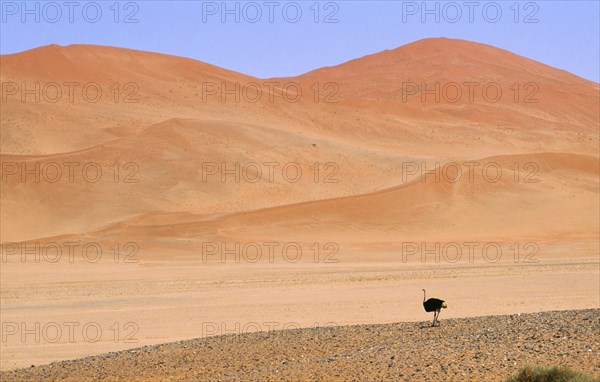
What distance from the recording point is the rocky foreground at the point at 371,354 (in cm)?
996

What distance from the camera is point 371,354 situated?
10.9m

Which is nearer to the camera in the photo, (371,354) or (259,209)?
(371,354)

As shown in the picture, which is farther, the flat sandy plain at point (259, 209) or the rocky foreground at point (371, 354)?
the flat sandy plain at point (259, 209)

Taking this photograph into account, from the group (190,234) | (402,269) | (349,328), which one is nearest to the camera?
(349,328)

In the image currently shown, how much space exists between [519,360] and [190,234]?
29.9 meters

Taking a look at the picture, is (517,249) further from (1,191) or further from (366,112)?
(366,112)

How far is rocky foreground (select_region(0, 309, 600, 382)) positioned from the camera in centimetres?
996

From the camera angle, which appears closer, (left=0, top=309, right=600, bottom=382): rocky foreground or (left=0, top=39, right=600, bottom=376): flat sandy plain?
(left=0, top=309, right=600, bottom=382): rocky foreground

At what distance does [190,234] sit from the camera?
1543 inches

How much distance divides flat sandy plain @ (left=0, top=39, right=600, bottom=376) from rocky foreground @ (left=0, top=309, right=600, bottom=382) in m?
3.23

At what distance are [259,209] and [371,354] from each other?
32.4 metres

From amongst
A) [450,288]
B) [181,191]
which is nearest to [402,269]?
[450,288]

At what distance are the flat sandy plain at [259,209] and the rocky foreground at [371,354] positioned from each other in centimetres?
323

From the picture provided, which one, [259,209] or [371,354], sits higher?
[259,209]
